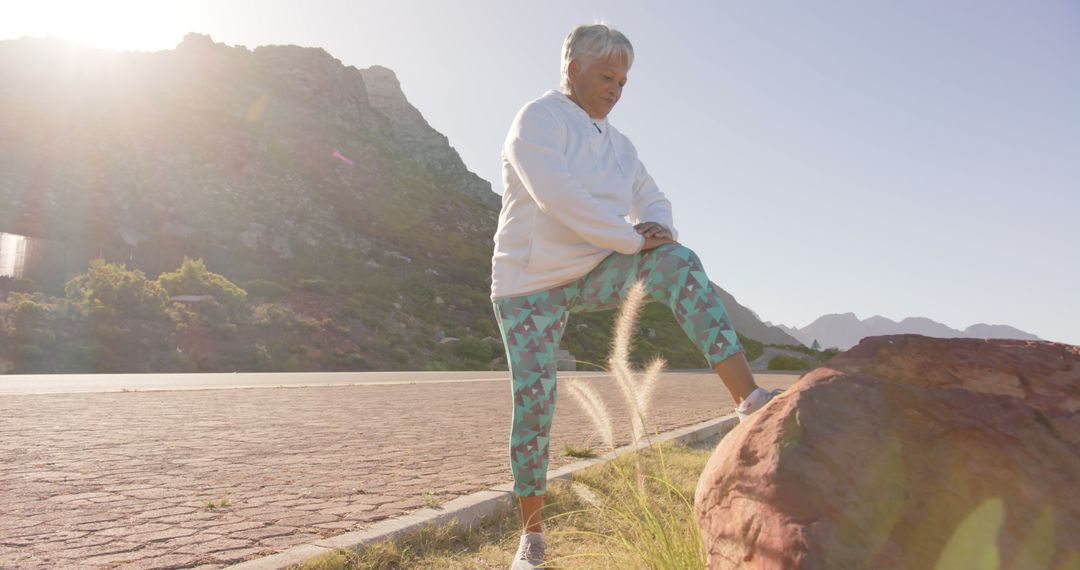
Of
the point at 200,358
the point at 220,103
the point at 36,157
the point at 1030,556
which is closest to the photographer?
the point at 1030,556

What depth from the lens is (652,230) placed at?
2.79 m

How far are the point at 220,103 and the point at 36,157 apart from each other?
59.7 ft

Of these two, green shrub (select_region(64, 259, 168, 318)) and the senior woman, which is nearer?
the senior woman

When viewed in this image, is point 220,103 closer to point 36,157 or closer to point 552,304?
point 36,157

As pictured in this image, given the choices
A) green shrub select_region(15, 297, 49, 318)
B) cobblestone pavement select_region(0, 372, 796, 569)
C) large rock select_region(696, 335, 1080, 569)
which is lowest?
cobblestone pavement select_region(0, 372, 796, 569)

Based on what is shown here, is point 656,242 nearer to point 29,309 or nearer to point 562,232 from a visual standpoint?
point 562,232

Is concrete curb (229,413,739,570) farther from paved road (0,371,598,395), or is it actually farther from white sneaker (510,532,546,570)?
paved road (0,371,598,395)

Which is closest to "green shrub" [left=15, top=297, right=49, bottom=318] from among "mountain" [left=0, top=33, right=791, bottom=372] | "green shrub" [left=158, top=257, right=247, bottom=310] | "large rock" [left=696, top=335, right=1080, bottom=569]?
"mountain" [left=0, top=33, right=791, bottom=372]

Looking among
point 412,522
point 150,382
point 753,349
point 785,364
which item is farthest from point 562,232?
point 753,349

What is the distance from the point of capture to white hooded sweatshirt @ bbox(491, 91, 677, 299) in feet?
9.12

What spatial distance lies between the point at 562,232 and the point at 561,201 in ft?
0.55

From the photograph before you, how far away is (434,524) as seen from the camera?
12.8 ft

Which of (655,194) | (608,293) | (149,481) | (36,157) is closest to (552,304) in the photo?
(608,293)

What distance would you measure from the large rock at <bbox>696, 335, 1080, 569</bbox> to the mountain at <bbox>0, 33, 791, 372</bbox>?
2062 centimetres
